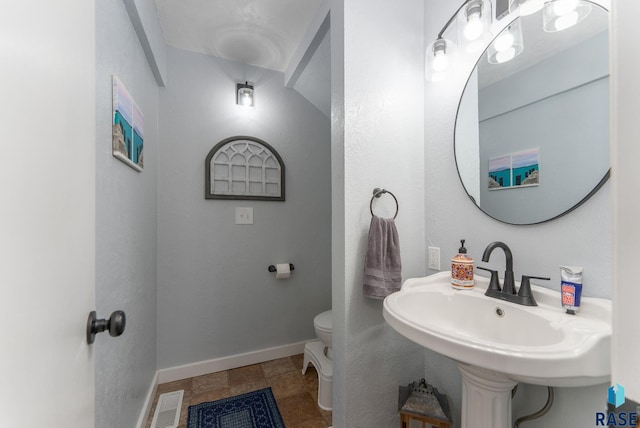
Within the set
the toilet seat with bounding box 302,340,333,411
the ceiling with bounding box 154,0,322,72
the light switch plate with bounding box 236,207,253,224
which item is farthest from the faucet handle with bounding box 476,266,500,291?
the ceiling with bounding box 154,0,322,72

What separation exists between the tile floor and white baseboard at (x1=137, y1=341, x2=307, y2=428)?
32 mm

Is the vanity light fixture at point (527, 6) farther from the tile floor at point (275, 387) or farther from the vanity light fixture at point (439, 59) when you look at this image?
the tile floor at point (275, 387)

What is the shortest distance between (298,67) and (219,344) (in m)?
2.30

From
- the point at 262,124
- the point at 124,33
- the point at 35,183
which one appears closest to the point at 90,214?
the point at 35,183

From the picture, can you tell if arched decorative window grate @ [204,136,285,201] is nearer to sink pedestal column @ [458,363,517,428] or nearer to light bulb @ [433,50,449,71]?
light bulb @ [433,50,449,71]

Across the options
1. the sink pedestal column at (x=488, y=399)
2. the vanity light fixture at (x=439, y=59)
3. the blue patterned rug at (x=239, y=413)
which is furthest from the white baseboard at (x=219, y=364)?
the vanity light fixture at (x=439, y=59)

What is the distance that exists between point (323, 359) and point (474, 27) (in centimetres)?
206

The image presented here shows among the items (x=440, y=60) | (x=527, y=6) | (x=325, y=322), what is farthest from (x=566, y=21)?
(x=325, y=322)

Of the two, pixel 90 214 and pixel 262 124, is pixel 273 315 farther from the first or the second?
pixel 90 214

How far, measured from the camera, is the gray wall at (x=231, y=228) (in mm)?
1923

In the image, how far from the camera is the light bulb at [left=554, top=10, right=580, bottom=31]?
896mm

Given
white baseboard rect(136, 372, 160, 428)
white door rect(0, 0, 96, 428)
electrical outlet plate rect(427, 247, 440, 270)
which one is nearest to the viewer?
white door rect(0, 0, 96, 428)

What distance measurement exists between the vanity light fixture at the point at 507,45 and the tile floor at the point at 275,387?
211 cm

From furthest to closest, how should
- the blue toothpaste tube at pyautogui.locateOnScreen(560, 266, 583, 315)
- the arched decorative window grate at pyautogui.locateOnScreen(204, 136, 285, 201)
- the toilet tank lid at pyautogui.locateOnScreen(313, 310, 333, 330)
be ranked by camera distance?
1. the arched decorative window grate at pyautogui.locateOnScreen(204, 136, 285, 201)
2. the toilet tank lid at pyautogui.locateOnScreen(313, 310, 333, 330)
3. the blue toothpaste tube at pyautogui.locateOnScreen(560, 266, 583, 315)
